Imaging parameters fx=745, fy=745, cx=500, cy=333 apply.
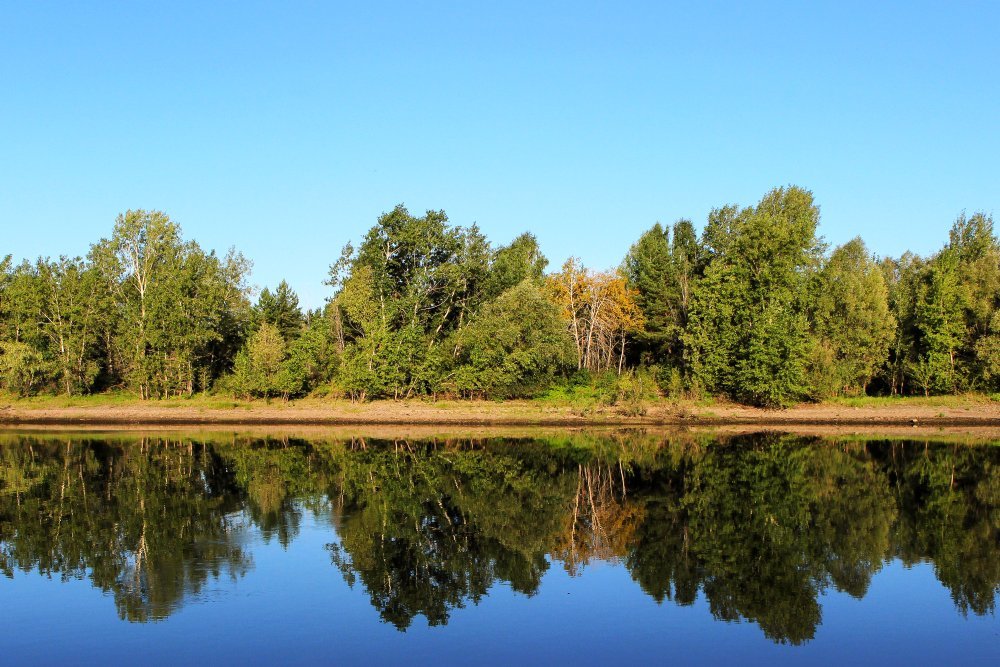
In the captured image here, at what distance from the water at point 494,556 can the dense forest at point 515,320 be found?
59.4 feet

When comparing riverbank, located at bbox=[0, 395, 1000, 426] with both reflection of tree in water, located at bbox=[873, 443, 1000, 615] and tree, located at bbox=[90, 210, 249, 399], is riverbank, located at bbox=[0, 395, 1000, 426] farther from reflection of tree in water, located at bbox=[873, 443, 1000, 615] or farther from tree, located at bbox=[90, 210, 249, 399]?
reflection of tree in water, located at bbox=[873, 443, 1000, 615]

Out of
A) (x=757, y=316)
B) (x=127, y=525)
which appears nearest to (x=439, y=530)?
(x=127, y=525)

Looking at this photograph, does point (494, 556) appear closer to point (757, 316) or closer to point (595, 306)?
point (757, 316)

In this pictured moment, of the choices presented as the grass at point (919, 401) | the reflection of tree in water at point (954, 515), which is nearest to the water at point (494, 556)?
the reflection of tree in water at point (954, 515)

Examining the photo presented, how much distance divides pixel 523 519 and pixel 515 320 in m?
30.4

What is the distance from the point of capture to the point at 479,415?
4938 cm

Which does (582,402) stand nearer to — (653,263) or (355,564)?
(653,263)

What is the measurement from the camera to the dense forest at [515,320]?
50.8m

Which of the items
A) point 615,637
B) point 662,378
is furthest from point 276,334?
point 615,637

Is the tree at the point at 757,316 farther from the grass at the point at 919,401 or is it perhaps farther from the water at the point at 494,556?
the water at the point at 494,556

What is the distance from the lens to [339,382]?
53844mm

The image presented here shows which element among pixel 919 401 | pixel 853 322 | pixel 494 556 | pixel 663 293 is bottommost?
pixel 494 556

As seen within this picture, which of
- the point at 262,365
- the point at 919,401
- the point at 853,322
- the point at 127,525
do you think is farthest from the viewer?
the point at 262,365

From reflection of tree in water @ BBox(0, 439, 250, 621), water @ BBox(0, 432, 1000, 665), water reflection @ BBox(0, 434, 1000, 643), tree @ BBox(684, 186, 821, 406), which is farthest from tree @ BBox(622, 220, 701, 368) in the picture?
reflection of tree in water @ BBox(0, 439, 250, 621)
